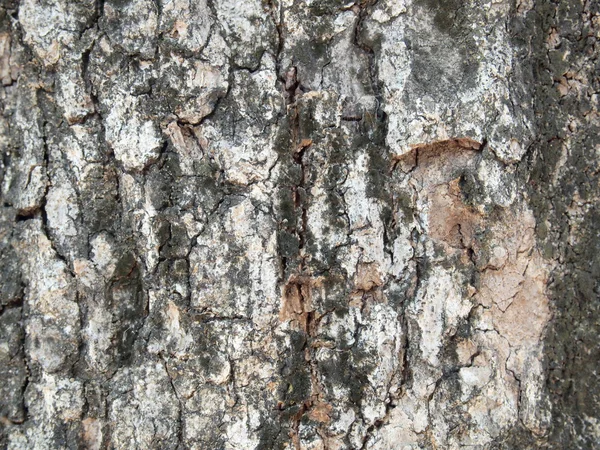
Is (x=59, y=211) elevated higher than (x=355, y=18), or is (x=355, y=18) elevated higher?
(x=355, y=18)

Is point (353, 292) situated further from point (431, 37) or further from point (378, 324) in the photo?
point (431, 37)

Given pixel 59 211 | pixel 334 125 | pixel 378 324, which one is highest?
pixel 334 125

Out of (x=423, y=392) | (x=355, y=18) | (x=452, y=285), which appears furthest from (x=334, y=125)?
(x=423, y=392)

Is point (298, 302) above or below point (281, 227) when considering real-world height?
below

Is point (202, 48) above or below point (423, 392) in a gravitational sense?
above

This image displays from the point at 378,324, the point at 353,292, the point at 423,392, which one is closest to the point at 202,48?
the point at 353,292

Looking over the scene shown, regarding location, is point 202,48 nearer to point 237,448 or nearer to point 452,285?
point 452,285
